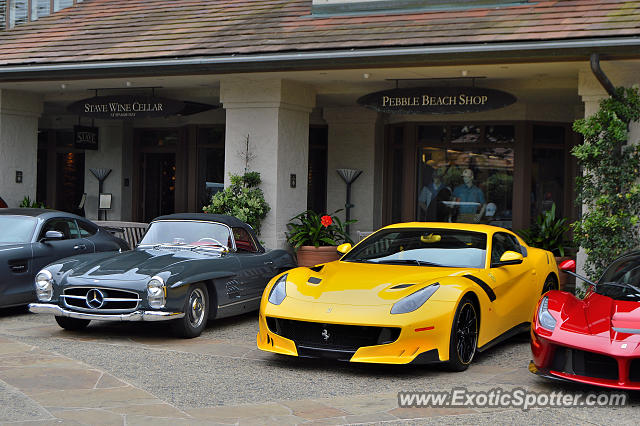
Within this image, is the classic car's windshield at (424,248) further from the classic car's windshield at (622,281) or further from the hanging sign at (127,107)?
the hanging sign at (127,107)

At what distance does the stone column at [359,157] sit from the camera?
1638 centimetres

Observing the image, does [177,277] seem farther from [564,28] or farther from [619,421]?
[564,28]

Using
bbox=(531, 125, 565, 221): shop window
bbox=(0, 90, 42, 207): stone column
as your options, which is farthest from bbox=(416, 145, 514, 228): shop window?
bbox=(0, 90, 42, 207): stone column

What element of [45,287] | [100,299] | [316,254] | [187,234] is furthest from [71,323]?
[316,254]

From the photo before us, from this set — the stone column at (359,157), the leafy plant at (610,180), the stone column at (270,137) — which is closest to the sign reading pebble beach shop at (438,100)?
the stone column at (270,137)

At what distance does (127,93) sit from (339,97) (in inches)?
161

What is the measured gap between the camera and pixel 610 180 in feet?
34.3

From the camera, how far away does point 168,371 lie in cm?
689

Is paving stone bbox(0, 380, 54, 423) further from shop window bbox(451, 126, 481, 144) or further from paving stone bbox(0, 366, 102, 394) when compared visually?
shop window bbox(451, 126, 481, 144)

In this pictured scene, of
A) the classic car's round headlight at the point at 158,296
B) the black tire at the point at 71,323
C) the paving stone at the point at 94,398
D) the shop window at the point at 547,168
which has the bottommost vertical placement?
the paving stone at the point at 94,398

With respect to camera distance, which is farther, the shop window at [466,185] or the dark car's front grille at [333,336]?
the shop window at [466,185]

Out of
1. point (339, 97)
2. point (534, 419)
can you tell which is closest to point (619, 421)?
point (534, 419)

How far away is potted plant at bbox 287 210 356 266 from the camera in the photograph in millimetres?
12891

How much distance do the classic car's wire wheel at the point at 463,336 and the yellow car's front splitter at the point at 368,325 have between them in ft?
0.32
